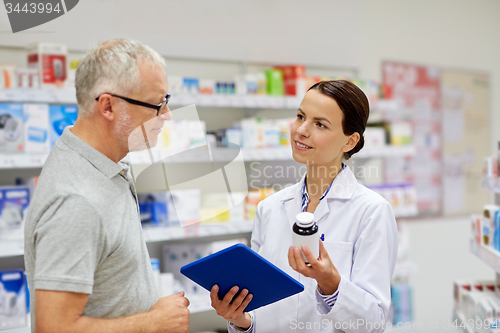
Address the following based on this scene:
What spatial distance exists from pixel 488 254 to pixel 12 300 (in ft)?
9.18

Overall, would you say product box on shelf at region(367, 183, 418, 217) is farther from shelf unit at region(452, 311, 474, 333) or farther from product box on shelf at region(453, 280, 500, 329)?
shelf unit at region(452, 311, 474, 333)

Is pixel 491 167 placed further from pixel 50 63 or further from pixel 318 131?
pixel 50 63

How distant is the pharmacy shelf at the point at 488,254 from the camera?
2.48m

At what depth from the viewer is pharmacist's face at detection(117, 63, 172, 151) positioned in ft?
4.54

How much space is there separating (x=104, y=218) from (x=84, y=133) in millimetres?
288

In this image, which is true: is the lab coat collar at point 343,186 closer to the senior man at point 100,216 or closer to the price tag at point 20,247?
the senior man at point 100,216

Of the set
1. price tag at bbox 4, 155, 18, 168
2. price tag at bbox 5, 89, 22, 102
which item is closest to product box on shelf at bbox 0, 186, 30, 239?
price tag at bbox 4, 155, 18, 168

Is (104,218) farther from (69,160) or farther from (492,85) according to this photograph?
(492,85)

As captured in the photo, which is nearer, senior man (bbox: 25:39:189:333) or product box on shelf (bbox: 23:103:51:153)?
senior man (bbox: 25:39:189:333)

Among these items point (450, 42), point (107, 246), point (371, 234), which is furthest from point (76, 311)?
point (450, 42)

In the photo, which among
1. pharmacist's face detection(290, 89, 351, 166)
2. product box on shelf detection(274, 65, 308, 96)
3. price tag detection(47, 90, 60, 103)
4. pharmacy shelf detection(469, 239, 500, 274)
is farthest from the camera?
product box on shelf detection(274, 65, 308, 96)

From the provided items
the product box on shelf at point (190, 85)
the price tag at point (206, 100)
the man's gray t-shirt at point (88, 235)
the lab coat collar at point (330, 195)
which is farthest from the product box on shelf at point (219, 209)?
the man's gray t-shirt at point (88, 235)

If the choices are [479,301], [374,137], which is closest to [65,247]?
[479,301]

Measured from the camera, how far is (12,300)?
8.75 feet
